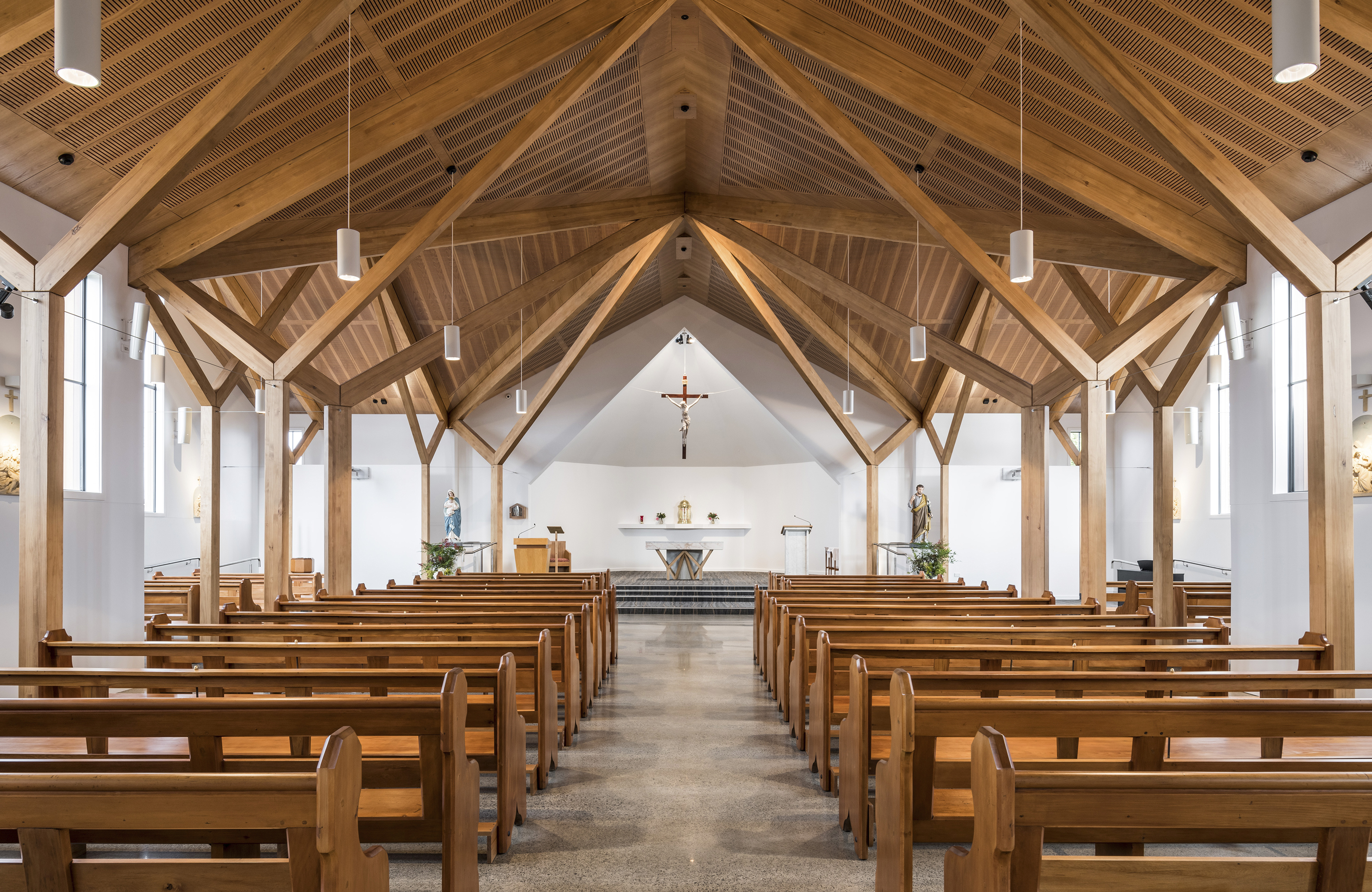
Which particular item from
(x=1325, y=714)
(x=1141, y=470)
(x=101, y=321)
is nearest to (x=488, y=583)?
(x=101, y=321)

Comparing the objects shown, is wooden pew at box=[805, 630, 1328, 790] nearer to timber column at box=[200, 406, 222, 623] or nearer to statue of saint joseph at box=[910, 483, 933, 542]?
timber column at box=[200, 406, 222, 623]

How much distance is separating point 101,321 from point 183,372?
170 inches

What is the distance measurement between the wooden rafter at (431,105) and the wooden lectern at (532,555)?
9.12 meters

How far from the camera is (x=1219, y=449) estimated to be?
13.0 metres

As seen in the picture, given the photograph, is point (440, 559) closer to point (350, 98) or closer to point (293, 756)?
point (350, 98)

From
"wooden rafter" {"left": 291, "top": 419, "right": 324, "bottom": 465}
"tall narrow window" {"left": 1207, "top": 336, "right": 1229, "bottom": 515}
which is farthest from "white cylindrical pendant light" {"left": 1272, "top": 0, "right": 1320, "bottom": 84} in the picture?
"wooden rafter" {"left": 291, "top": 419, "right": 324, "bottom": 465}

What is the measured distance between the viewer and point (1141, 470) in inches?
579

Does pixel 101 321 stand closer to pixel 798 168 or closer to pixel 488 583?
pixel 488 583

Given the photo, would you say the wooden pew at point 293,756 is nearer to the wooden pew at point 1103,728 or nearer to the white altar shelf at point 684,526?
the wooden pew at point 1103,728

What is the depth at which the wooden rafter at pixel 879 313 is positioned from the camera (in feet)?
35.0

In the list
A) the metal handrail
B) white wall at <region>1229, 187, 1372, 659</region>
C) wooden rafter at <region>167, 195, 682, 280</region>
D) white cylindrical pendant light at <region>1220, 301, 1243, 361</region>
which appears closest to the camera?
white wall at <region>1229, 187, 1372, 659</region>

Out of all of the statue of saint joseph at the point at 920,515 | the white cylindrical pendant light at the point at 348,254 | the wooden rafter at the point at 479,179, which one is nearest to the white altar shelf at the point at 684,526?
the statue of saint joseph at the point at 920,515

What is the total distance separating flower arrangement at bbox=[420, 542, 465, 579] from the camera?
13.8 m

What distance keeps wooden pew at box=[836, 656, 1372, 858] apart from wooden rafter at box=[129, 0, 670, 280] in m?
5.45
